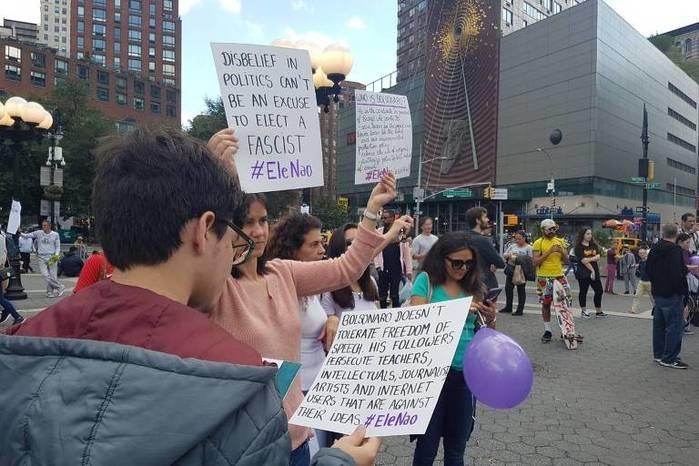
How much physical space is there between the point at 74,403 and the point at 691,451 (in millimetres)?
4712

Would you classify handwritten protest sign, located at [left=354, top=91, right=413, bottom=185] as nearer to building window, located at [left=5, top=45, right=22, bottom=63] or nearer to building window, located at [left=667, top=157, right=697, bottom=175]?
building window, located at [left=667, top=157, right=697, bottom=175]

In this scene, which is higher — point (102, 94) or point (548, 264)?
point (102, 94)

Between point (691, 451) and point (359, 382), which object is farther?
point (691, 451)

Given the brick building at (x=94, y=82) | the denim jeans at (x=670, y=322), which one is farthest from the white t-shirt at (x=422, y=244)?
the brick building at (x=94, y=82)

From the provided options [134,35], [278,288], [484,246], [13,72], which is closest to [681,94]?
[484,246]

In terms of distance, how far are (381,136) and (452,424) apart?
214cm

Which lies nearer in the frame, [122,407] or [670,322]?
[122,407]

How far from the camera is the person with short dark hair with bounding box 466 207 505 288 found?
5582 millimetres

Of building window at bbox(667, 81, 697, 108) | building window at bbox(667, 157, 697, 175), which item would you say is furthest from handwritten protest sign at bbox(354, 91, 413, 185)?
building window at bbox(667, 81, 697, 108)

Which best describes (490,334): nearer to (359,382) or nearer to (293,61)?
(359,382)

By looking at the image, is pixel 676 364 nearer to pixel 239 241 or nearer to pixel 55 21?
pixel 239 241

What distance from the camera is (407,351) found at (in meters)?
1.66

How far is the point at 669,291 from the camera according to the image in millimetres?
6492

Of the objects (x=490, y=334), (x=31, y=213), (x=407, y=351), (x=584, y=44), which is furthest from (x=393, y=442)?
(x=584, y=44)
